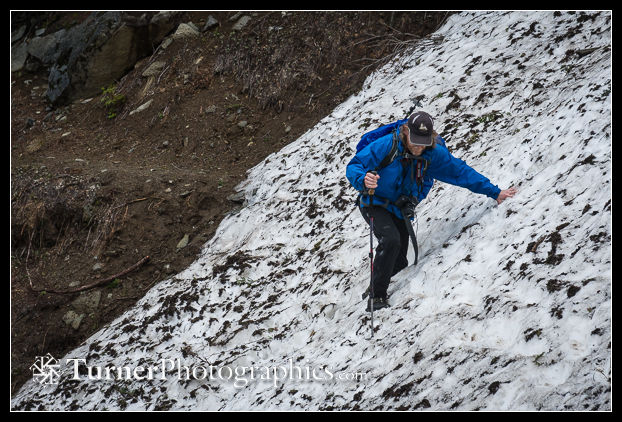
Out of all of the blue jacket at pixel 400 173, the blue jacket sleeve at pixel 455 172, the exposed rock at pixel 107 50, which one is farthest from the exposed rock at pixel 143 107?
the blue jacket sleeve at pixel 455 172

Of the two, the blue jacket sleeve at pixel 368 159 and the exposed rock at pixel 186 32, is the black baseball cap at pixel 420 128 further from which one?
the exposed rock at pixel 186 32

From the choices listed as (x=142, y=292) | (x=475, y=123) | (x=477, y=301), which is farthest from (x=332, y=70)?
(x=477, y=301)

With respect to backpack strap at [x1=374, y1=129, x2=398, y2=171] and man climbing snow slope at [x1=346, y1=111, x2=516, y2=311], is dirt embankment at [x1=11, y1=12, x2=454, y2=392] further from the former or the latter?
backpack strap at [x1=374, y1=129, x2=398, y2=171]

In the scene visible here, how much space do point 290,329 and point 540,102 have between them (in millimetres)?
5846

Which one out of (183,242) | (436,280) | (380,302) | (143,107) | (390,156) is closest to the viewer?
(390,156)

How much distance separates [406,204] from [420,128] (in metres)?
1.03

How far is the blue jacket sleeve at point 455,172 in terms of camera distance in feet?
20.5

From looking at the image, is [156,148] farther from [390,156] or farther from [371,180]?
[371,180]

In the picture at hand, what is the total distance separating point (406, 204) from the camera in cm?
632

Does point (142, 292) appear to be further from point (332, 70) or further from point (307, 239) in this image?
point (332, 70)

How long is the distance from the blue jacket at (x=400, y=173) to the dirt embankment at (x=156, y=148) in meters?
5.71

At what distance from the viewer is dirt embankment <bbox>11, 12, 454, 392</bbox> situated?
421 inches

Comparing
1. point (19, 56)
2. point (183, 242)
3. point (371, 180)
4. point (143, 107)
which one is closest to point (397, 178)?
point (371, 180)

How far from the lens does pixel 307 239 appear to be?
9.27 m
